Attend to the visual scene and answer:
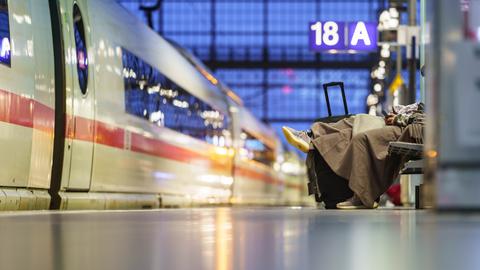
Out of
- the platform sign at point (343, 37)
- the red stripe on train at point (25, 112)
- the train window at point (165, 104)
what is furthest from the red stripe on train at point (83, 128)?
Result: the platform sign at point (343, 37)

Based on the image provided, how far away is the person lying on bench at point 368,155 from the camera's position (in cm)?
680

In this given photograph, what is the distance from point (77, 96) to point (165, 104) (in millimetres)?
5070

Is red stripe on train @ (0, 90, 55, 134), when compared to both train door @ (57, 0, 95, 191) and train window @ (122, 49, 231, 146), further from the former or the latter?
train window @ (122, 49, 231, 146)

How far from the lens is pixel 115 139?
10281 mm

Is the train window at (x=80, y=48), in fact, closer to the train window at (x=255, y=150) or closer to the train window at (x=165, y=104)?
the train window at (x=165, y=104)

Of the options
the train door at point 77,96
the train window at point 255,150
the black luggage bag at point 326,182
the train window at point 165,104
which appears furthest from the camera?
the train window at point 255,150

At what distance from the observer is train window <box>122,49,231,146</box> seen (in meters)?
11.5

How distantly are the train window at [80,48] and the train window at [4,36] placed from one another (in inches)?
68.8

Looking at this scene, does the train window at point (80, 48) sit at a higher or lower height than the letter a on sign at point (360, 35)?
lower

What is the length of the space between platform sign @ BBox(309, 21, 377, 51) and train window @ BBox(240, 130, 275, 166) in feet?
32.8

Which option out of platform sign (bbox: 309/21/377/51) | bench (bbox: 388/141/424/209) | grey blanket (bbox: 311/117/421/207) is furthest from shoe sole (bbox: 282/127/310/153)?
platform sign (bbox: 309/21/377/51)

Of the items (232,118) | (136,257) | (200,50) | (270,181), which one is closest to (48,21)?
(136,257)

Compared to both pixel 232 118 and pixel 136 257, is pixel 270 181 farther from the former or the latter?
pixel 136 257

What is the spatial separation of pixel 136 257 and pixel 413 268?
67 cm
